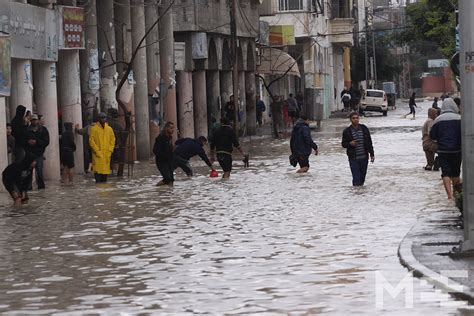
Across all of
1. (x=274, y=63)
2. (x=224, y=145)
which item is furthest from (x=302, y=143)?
(x=274, y=63)

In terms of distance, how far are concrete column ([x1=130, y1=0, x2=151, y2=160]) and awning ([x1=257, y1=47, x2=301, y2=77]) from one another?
83.7 ft

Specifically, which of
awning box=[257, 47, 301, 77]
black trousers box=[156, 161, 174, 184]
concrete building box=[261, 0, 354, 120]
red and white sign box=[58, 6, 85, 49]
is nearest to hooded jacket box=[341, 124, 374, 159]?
black trousers box=[156, 161, 174, 184]

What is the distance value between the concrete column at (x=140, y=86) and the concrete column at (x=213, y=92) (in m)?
12.1

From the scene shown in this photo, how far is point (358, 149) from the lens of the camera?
28297 millimetres

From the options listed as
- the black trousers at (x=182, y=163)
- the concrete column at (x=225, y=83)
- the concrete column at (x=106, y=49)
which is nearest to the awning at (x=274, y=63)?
the concrete column at (x=225, y=83)

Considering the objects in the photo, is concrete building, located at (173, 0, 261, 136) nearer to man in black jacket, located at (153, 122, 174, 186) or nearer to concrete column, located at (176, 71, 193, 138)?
concrete column, located at (176, 71, 193, 138)

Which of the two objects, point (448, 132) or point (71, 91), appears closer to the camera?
point (448, 132)

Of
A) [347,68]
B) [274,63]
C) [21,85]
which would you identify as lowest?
[21,85]

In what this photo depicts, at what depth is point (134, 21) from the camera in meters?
46.8

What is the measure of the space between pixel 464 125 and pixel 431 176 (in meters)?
15.0

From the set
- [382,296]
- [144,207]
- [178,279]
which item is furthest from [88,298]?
[144,207]

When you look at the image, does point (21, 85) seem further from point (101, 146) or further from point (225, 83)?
point (225, 83)

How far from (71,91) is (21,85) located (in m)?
4.45

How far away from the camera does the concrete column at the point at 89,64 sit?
41094mm
